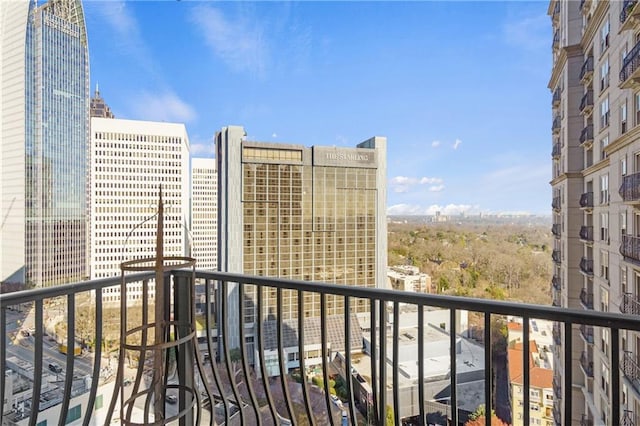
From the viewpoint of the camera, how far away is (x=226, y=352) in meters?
1.33

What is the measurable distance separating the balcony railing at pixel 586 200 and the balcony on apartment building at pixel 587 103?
0.86m

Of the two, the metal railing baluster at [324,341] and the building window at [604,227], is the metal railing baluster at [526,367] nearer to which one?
the metal railing baluster at [324,341]

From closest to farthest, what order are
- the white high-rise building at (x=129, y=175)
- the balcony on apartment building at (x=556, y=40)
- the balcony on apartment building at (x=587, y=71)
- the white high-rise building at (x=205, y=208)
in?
the white high-rise building at (x=129, y=175), the balcony on apartment building at (x=587, y=71), the balcony on apartment building at (x=556, y=40), the white high-rise building at (x=205, y=208)

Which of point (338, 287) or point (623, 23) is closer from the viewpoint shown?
point (338, 287)

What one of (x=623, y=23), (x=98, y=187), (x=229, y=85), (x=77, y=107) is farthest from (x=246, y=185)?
(x=623, y=23)

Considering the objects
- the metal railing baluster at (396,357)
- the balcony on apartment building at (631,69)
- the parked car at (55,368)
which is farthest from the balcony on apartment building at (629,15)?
the parked car at (55,368)

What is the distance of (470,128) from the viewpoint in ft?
18.6

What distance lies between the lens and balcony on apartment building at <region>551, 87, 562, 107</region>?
14.1ft

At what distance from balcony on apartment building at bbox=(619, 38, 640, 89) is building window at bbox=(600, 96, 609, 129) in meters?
0.46

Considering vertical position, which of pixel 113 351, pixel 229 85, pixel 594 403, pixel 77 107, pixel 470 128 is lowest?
pixel 594 403

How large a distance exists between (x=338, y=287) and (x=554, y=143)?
15.8ft

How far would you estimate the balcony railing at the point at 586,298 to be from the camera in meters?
3.47

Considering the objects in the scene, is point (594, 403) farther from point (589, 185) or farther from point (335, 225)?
point (335, 225)

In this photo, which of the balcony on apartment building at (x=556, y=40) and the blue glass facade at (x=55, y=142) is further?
the balcony on apartment building at (x=556, y=40)
